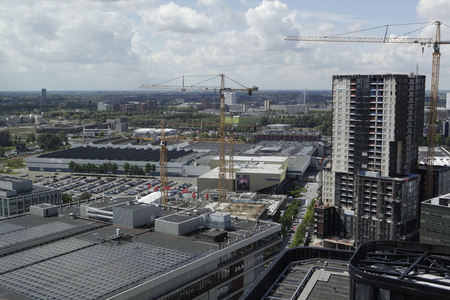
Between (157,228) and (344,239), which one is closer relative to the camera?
(157,228)

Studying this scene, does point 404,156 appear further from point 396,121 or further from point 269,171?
point 269,171

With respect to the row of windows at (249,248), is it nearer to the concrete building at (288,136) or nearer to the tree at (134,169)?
the tree at (134,169)

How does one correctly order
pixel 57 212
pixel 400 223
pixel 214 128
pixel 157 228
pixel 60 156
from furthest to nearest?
pixel 214 128 → pixel 60 156 → pixel 400 223 → pixel 57 212 → pixel 157 228

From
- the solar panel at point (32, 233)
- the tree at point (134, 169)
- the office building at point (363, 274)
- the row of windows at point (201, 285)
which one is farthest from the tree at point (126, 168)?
the office building at point (363, 274)

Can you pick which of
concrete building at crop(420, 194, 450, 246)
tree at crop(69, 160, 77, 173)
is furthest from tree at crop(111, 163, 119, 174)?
concrete building at crop(420, 194, 450, 246)

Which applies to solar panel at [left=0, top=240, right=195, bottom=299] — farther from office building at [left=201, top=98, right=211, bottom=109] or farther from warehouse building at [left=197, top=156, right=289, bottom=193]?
office building at [left=201, top=98, right=211, bottom=109]

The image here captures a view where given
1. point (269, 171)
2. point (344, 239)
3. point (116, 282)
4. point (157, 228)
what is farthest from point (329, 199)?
point (116, 282)
